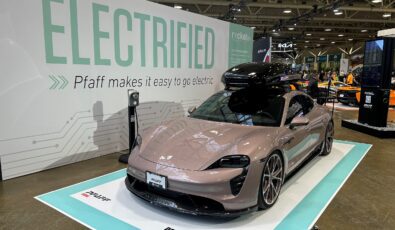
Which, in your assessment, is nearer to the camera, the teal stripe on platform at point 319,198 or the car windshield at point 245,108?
the teal stripe on platform at point 319,198

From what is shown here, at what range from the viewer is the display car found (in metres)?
2.49

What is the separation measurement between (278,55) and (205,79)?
10.9 metres

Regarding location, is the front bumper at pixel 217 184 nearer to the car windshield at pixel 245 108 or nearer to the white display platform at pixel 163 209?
the white display platform at pixel 163 209

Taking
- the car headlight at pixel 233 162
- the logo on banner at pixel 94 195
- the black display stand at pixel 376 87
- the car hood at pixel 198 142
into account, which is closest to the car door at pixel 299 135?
the car hood at pixel 198 142

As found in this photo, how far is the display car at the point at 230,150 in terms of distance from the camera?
A: 2.49 meters

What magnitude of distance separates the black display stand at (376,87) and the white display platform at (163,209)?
345cm

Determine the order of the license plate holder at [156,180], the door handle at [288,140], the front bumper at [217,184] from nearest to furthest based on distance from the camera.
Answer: the front bumper at [217,184] → the license plate holder at [156,180] → the door handle at [288,140]

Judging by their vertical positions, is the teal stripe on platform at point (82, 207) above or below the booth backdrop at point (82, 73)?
below

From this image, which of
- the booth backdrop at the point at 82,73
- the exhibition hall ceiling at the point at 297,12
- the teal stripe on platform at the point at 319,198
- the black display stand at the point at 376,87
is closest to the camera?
the teal stripe on platform at the point at 319,198

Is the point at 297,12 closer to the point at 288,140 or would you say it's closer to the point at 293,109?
the point at 293,109

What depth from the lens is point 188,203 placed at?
2.54m

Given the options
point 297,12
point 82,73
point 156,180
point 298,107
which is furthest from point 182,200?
point 297,12

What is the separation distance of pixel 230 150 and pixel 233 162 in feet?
0.40

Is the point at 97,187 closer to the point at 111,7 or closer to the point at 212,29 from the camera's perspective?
the point at 111,7
